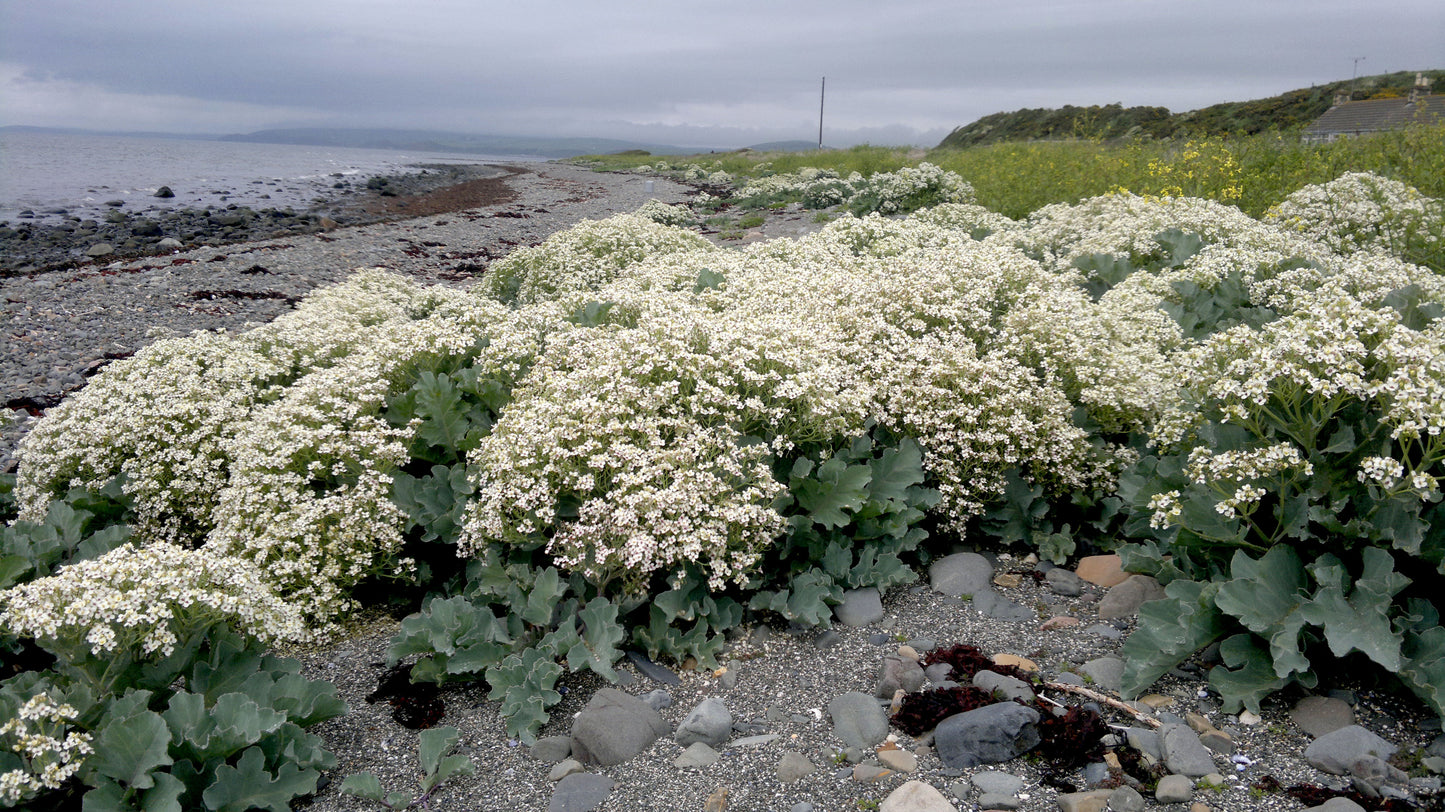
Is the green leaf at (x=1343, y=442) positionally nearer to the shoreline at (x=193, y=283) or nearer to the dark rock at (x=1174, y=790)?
the dark rock at (x=1174, y=790)

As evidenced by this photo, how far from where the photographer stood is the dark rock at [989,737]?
314 centimetres

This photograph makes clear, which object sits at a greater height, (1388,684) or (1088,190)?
(1088,190)

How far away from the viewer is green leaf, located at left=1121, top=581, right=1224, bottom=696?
3430mm

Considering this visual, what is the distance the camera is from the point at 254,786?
9.91 ft

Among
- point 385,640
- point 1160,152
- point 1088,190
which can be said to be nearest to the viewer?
point 385,640

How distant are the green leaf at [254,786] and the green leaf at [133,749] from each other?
20 cm

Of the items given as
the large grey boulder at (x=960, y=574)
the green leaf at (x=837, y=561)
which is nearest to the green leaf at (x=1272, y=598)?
the large grey boulder at (x=960, y=574)

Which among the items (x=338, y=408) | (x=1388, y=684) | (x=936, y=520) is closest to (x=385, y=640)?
(x=338, y=408)

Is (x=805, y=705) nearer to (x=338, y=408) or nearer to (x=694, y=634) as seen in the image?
(x=694, y=634)

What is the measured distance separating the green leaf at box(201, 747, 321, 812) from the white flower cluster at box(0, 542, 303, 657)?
0.60 m

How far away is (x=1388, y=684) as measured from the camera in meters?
3.28

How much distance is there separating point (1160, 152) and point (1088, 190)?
2.36 m

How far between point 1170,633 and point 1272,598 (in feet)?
1.36

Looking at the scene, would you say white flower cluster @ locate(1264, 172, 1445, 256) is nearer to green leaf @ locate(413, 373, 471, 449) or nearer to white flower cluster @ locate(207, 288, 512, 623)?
green leaf @ locate(413, 373, 471, 449)
